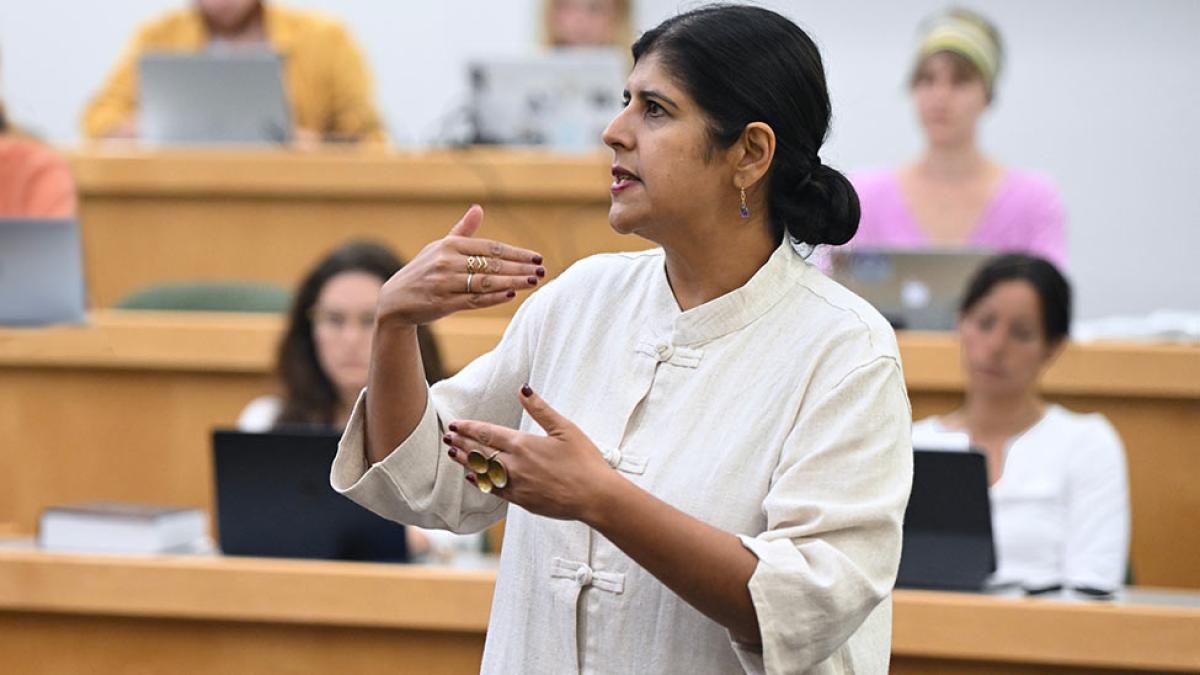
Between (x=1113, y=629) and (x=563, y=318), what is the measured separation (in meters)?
1.16

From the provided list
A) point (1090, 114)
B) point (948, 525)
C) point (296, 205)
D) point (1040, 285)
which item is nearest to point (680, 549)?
point (948, 525)

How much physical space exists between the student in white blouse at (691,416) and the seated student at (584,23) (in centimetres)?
333

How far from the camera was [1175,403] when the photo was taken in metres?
3.43

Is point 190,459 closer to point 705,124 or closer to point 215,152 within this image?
point 215,152

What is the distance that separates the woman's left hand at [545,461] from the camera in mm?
1435

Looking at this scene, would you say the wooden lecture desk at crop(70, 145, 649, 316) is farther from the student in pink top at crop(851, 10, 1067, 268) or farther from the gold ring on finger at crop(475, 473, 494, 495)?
the gold ring on finger at crop(475, 473, 494, 495)

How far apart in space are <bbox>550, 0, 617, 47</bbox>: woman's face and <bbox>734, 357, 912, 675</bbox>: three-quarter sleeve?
352 centimetres

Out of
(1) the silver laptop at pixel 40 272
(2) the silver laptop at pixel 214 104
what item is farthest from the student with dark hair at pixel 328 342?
(2) the silver laptop at pixel 214 104

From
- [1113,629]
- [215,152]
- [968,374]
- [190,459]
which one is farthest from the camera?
[215,152]

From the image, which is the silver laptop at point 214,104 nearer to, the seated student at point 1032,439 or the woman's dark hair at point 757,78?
the seated student at point 1032,439

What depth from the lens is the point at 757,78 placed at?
1577 mm

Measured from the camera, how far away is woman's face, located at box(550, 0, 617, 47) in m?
4.95

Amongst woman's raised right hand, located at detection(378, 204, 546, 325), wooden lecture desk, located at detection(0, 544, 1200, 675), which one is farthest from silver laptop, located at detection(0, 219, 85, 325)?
woman's raised right hand, located at detection(378, 204, 546, 325)

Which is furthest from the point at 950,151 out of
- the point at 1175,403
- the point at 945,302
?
the point at 1175,403
